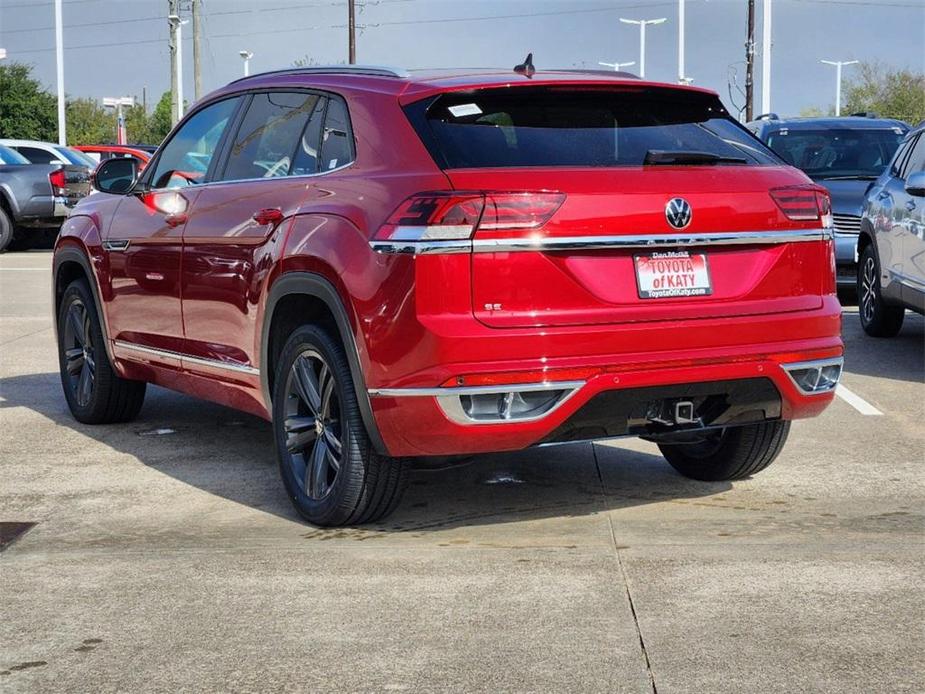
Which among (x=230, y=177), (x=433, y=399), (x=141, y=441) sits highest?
(x=230, y=177)

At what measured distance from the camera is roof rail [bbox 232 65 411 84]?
5.97m

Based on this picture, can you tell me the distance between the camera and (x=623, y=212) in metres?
5.32

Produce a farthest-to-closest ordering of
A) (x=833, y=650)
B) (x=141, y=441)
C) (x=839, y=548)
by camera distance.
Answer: (x=141, y=441) → (x=839, y=548) → (x=833, y=650)

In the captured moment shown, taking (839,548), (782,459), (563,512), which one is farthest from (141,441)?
(839,548)

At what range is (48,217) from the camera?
951 inches

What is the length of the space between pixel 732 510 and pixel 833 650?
1893mm

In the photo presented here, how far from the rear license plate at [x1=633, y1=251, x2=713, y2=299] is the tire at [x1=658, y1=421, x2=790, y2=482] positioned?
107 cm

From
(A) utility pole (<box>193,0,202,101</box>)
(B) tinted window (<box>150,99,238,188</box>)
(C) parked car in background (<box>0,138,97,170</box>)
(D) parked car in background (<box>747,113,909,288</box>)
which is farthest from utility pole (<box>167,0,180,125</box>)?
(B) tinted window (<box>150,99,238,188</box>)

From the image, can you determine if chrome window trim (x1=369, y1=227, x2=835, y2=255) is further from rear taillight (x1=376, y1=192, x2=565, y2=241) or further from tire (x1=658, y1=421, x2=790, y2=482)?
tire (x1=658, y1=421, x2=790, y2=482)

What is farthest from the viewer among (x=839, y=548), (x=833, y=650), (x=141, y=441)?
(x=141, y=441)

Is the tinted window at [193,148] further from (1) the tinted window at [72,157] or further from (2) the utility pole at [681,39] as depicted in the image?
(2) the utility pole at [681,39]

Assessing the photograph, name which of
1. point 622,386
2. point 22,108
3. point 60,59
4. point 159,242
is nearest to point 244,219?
point 159,242

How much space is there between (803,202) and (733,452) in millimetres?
1286

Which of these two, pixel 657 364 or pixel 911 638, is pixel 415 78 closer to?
pixel 657 364
